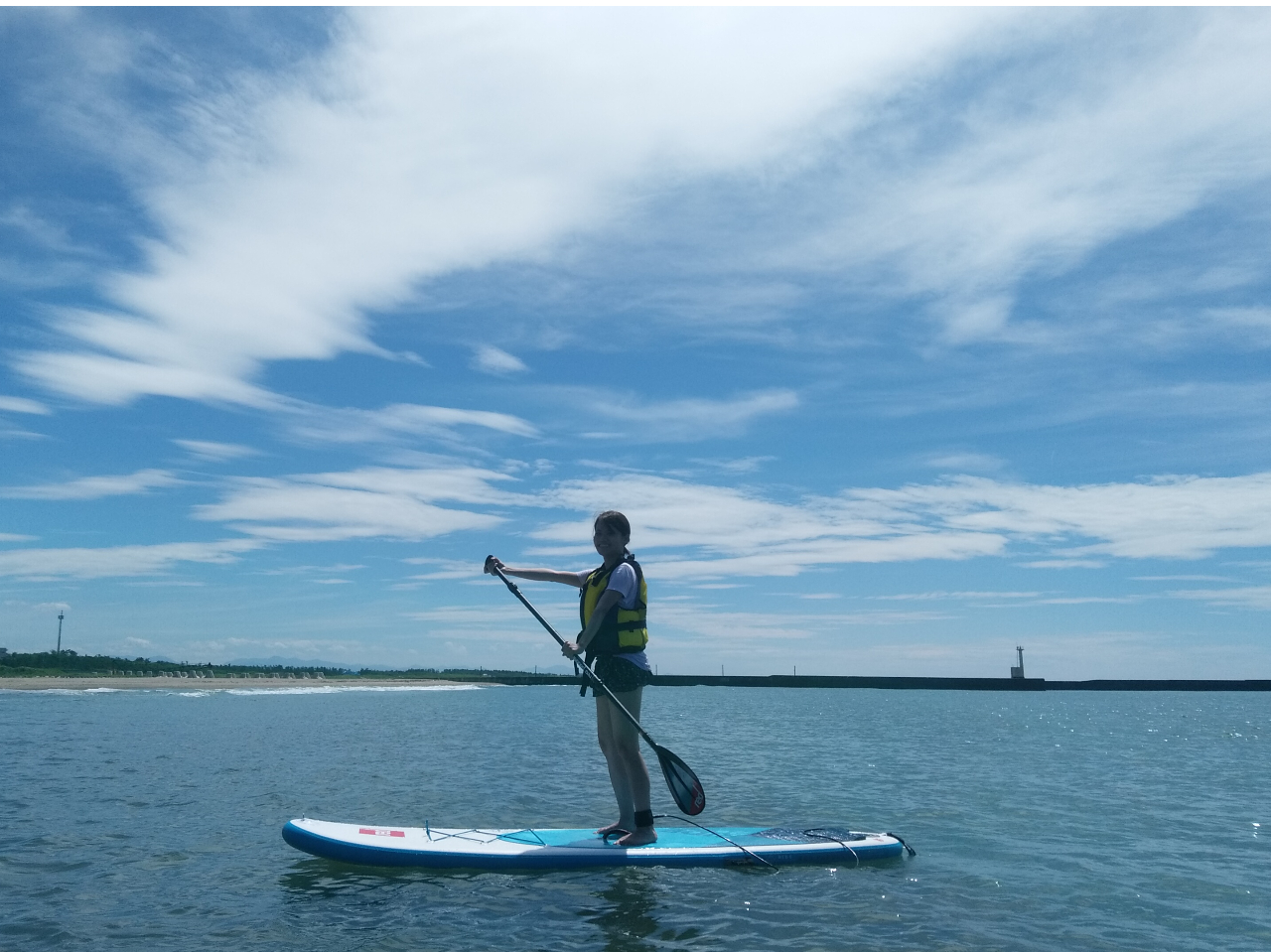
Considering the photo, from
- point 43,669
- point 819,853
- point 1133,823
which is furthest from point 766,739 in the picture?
point 43,669

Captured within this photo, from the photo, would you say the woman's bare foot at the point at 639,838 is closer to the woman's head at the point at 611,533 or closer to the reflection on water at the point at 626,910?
the reflection on water at the point at 626,910

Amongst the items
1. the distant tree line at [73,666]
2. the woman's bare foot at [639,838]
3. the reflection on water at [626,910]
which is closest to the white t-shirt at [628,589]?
the woman's bare foot at [639,838]

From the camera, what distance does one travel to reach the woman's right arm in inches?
→ 328

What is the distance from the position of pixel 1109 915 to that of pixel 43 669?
10168cm

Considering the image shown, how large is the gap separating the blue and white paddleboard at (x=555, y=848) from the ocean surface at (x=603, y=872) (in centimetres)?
16

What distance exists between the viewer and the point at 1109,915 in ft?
25.8

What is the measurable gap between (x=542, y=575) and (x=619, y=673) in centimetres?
115

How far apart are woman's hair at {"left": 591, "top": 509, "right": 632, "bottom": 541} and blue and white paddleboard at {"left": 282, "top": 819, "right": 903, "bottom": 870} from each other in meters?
2.88

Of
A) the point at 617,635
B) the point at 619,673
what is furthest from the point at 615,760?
the point at 617,635

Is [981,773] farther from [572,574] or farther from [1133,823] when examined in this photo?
[572,574]

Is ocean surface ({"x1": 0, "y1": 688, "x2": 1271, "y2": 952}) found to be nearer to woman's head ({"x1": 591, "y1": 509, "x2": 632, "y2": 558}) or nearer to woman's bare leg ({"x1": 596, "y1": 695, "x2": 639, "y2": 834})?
woman's bare leg ({"x1": 596, "y1": 695, "x2": 639, "y2": 834})

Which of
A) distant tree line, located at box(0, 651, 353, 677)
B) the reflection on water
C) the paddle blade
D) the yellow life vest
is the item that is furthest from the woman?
distant tree line, located at box(0, 651, 353, 677)

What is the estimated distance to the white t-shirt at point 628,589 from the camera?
25.6 ft

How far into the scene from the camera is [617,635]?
313 inches
